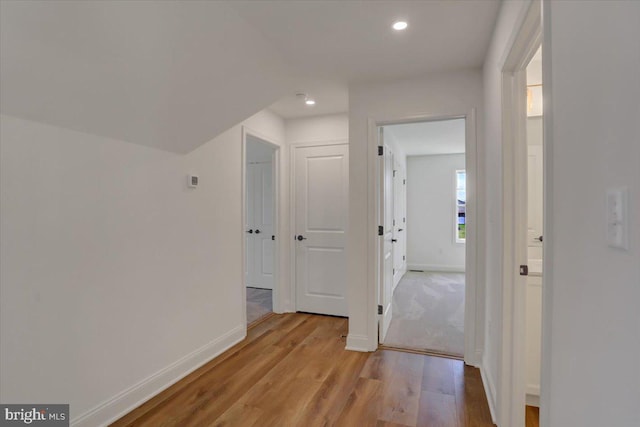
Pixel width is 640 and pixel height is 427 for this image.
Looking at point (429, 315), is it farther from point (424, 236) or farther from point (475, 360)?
point (424, 236)

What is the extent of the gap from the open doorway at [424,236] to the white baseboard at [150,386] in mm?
1538

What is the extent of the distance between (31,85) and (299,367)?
8.02ft

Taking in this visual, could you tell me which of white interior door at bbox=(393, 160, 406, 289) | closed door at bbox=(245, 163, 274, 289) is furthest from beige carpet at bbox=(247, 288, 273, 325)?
white interior door at bbox=(393, 160, 406, 289)

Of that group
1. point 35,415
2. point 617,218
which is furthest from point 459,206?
point 35,415

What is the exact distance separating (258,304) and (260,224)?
136 centimetres

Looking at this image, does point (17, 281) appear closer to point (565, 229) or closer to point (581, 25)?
point (565, 229)

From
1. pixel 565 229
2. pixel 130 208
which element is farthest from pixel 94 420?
pixel 565 229

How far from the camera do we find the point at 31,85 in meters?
1.41

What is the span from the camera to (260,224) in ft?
17.1

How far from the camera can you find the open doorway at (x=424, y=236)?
3.19 meters

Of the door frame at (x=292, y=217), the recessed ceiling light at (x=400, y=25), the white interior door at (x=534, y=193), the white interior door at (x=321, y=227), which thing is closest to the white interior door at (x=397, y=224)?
the white interior door at (x=321, y=227)

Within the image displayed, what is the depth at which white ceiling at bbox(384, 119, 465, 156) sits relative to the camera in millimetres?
4340

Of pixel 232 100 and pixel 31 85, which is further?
pixel 232 100

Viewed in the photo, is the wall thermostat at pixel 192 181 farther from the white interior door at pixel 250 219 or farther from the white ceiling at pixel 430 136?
the white interior door at pixel 250 219
